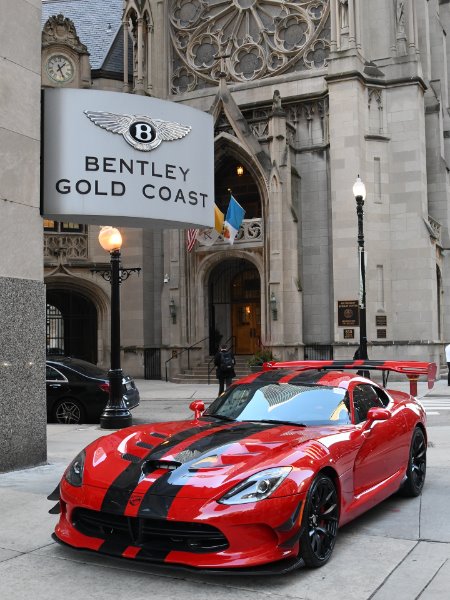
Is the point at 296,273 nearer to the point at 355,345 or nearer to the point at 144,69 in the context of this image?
the point at 355,345

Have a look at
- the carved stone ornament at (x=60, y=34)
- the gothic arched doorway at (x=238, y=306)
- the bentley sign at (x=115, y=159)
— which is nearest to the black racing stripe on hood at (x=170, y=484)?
the bentley sign at (x=115, y=159)

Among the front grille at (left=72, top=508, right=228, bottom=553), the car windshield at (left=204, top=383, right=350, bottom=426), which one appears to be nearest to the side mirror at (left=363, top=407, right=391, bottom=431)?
the car windshield at (left=204, top=383, right=350, bottom=426)

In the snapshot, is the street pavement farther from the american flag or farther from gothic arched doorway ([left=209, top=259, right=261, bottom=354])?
gothic arched doorway ([left=209, top=259, right=261, bottom=354])

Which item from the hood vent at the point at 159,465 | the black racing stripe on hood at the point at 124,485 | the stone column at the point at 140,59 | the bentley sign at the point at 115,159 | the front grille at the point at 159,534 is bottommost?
the front grille at the point at 159,534

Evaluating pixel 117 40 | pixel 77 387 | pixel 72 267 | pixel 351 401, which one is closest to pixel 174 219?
pixel 351 401

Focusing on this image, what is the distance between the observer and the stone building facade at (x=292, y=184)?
26.7 metres

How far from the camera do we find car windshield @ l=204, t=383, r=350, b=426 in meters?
6.35

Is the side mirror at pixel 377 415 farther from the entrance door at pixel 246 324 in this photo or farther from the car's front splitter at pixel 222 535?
the entrance door at pixel 246 324

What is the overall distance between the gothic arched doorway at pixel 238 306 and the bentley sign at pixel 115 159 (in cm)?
2042

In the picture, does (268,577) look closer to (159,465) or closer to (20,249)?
(159,465)

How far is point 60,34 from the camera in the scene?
3241 cm

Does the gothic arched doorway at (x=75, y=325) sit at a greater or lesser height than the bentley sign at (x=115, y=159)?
lesser

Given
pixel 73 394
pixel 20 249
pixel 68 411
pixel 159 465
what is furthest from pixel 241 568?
pixel 68 411

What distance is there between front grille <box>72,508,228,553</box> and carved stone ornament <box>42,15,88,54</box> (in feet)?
100
